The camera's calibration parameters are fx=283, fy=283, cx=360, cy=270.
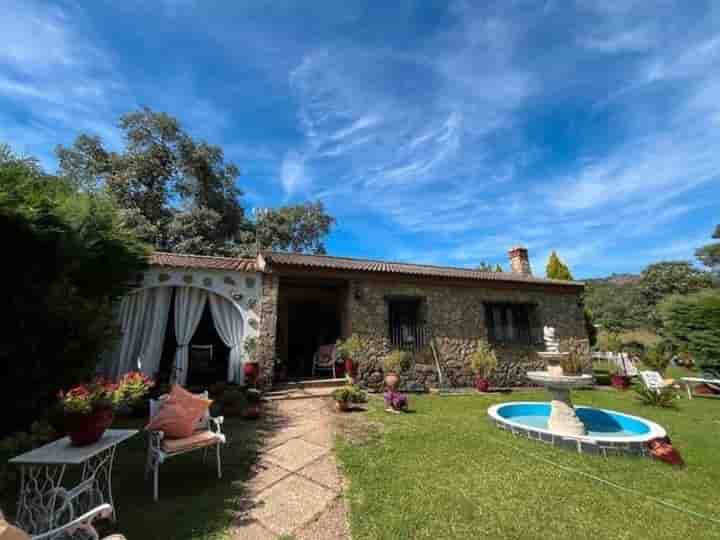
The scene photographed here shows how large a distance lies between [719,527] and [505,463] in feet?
5.85

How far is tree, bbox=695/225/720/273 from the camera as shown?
2079 centimetres

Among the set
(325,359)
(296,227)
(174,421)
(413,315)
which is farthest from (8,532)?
(296,227)

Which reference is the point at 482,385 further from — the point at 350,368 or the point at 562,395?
the point at 350,368

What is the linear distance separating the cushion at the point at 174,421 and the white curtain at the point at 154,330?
465 cm

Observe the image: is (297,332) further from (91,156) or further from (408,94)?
(91,156)

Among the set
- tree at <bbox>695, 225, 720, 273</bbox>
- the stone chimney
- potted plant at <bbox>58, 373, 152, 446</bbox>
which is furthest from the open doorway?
tree at <bbox>695, 225, 720, 273</bbox>

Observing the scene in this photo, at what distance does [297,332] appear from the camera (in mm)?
11266

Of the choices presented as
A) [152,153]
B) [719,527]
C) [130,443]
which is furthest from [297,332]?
[152,153]

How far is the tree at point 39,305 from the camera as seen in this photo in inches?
138

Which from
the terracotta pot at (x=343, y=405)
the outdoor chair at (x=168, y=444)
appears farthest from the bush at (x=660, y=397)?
the outdoor chair at (x=168, y=444)

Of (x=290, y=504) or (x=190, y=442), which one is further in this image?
(x=190, y=442)

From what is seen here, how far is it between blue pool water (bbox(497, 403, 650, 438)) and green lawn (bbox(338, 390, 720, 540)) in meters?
0.56

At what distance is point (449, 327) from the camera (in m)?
9.02

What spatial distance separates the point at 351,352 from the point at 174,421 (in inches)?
190
